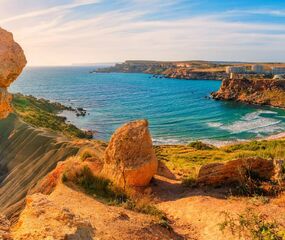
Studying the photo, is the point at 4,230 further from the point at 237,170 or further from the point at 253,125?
the point at 253,125

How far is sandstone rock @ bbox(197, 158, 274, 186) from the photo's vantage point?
16.4 meters

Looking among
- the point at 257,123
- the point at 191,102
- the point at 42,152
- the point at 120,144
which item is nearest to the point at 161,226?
the point at 120,144

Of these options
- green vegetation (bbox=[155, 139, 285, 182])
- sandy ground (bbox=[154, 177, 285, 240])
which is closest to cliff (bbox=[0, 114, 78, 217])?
sandy ground (bbox=[154, 177, 285, 240])

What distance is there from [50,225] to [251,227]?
17.9ft

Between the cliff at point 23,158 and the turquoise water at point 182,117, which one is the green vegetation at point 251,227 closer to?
the cliff at point 23,158

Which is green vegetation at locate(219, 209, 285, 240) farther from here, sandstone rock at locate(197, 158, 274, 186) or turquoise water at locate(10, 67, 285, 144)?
turquoise water at locate(10, 67, 285, 144)

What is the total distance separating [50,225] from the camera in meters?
8.25

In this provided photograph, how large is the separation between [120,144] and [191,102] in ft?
286

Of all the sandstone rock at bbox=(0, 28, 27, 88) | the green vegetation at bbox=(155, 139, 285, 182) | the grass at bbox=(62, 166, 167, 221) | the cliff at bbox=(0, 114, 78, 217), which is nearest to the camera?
the sandstone rock at bbox=(0, 28, 27, 88)

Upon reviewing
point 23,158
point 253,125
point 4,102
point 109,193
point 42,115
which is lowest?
point 253,125

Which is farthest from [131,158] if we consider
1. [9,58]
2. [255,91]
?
[255,91]

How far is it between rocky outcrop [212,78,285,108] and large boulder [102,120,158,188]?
8561 cm

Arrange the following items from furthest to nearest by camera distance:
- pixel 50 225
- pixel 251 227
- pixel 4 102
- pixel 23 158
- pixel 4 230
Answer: pixel 23 158
pixel 251 227
pixel 4 102
pixel 50 225
pixel 4 230

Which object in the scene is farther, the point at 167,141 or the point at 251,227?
the point at 167,141
